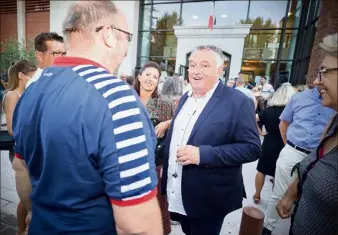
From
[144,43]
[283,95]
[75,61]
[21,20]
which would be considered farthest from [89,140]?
[21,20]

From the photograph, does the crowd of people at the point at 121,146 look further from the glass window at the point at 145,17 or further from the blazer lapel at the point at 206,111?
the glass window at the point at 145,17

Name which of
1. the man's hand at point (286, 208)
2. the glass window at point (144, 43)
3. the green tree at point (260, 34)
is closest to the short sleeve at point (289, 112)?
the man's hand at point (286, 208)

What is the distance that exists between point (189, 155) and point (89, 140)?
1003 mm

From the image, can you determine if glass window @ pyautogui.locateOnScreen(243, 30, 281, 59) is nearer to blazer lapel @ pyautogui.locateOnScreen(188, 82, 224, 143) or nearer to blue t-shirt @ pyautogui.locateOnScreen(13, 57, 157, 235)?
blazer lapel @ pyautogui.locateOnScreen(188, 82, 224, 143)

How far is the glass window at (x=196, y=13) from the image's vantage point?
407 inches

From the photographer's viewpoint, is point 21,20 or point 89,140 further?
point 21,20

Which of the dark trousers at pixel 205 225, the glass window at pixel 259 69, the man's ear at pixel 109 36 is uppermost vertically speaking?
the glass window at pixel 259 69

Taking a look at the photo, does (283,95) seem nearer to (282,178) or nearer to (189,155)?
(282,178)

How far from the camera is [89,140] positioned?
0.79 metres

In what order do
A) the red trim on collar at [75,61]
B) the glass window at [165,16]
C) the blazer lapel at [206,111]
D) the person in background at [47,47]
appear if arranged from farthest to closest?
the glass window at [165,16], the person in background at [47,47], the blazer lapel at [206,111], the red trim on collar at [75,61]

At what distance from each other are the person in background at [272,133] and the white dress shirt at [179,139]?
1.90 m

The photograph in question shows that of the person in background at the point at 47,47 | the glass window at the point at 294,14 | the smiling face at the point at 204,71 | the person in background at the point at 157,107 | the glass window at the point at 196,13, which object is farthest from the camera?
the glass window at the point at 196,13

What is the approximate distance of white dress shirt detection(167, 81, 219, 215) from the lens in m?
1.86

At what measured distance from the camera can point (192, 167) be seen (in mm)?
1780
